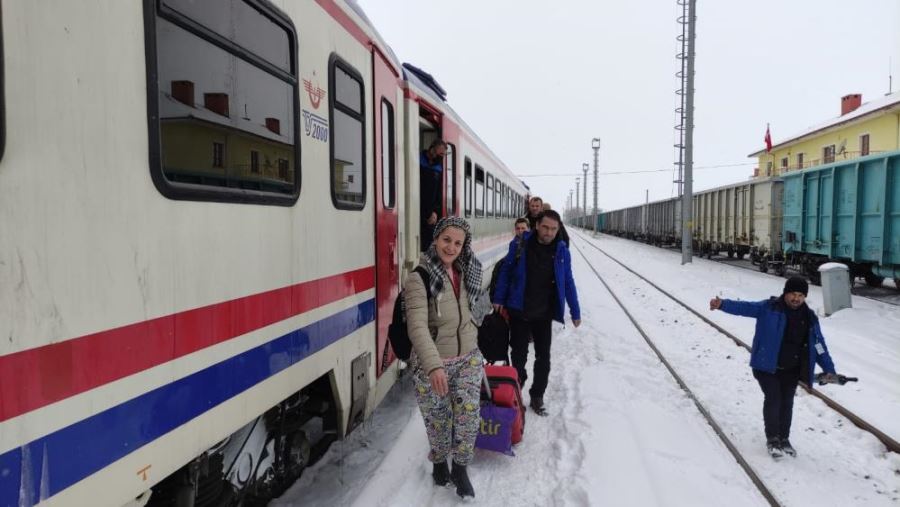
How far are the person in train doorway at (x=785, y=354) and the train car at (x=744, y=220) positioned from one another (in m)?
14.9

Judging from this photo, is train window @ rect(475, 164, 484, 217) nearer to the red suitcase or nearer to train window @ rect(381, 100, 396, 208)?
train window @ rect(381, 100, 396, 208)

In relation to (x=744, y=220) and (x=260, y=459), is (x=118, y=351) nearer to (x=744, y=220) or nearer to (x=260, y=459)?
(x=260, y=459)

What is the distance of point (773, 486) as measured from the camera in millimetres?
3746

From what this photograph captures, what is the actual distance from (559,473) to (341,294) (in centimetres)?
191

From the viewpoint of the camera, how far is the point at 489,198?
11.8m

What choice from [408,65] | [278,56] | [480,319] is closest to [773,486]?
[480,319]

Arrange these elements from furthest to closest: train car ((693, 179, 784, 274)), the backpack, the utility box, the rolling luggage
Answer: train car ((693, 179, 784, 274)) < the utility box < the rolling luggage < the backpack

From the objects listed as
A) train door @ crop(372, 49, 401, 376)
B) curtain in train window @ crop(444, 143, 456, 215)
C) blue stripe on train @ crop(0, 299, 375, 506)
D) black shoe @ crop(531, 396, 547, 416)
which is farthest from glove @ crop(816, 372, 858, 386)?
curtain in train window @ crop(444, 143, 456, 215)

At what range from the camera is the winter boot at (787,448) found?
4.15 m

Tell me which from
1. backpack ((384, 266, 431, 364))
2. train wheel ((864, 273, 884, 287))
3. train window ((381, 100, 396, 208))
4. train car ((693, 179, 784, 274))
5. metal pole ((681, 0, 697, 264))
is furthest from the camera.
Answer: metal pole ((681, 0, 697, 264))

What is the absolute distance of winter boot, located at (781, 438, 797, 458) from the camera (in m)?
4.15

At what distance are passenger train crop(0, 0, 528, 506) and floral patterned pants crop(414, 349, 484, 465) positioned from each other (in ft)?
1.71

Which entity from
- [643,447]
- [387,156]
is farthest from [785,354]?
[387,156]

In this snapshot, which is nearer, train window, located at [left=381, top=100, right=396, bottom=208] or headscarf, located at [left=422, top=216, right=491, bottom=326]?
headscarf, located at [left=422, top=216, right=491, bottom=326]
